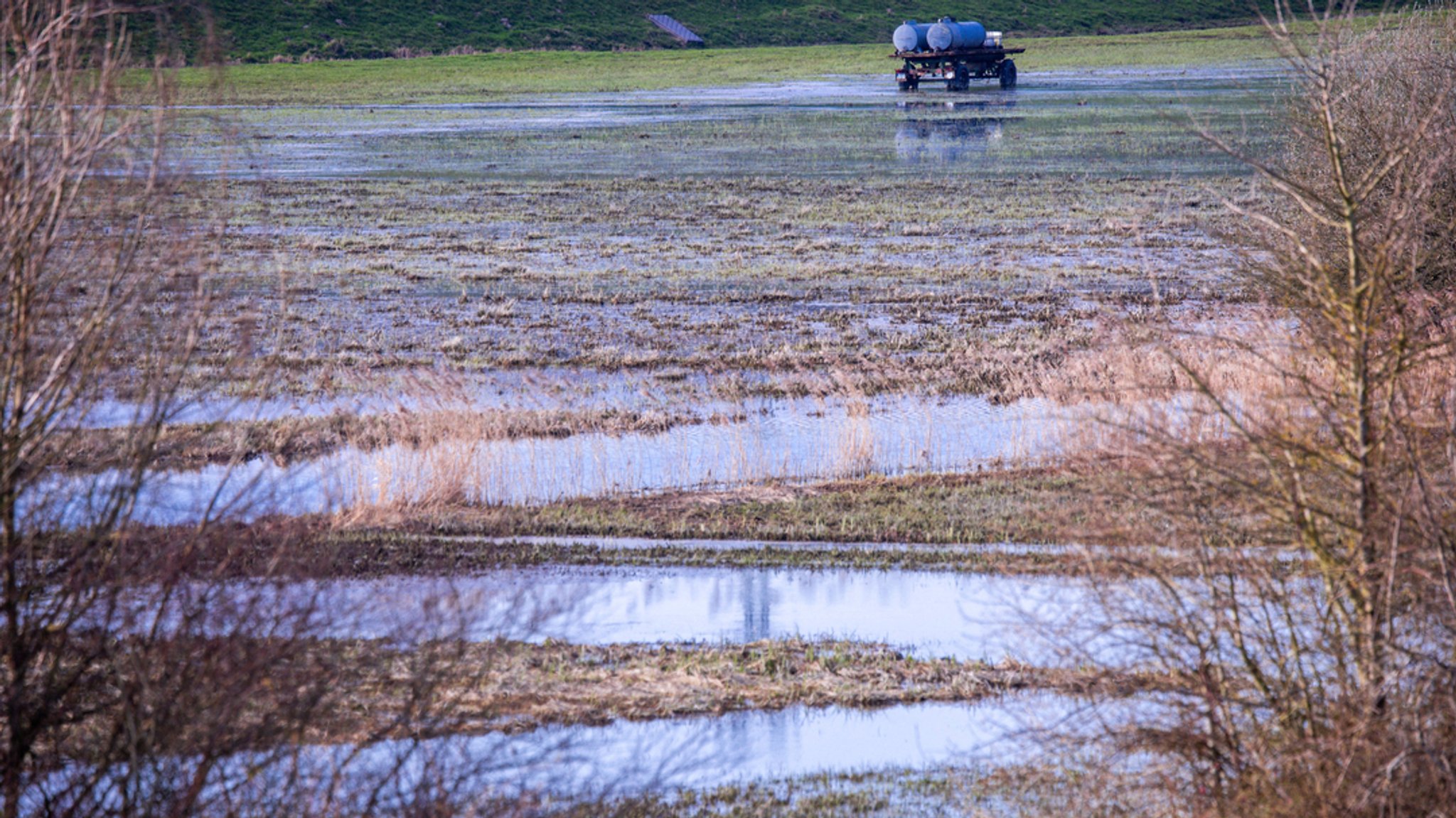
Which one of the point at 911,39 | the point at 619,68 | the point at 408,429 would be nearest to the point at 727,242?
the point at 408,429

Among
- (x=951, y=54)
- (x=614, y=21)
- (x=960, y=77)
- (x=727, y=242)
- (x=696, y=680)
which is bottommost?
(x=960, y=77)

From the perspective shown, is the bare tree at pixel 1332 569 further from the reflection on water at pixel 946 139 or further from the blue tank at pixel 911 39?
the blue tank at pixel 911 39

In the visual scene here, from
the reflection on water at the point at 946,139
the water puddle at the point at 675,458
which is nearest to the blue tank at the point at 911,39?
the reflection on water at the point at 946,139

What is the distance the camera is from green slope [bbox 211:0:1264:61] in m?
114

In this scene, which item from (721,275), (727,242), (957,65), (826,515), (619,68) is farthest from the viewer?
(619,68)

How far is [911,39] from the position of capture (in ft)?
301

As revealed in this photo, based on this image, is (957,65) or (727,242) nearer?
(727,242)

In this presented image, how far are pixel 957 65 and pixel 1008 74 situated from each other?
3123mm

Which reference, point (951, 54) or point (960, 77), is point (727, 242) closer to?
point (951, 54)

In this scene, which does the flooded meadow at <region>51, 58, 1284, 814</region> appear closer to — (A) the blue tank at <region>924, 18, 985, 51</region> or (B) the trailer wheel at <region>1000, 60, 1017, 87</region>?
(A) the blue tank at <region>924, 18, 985, 51</region>

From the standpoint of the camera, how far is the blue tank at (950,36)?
91.4 meters

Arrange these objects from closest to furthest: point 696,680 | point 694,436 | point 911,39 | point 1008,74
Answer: point 696,680 → point 694,436 → point 911,39 → point 1008,74

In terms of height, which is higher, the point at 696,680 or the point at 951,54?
the point at 696,680

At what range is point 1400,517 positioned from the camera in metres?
8.16
